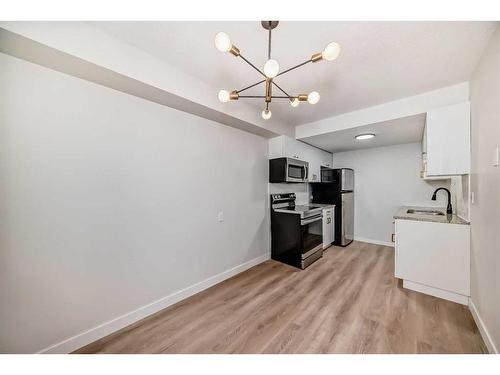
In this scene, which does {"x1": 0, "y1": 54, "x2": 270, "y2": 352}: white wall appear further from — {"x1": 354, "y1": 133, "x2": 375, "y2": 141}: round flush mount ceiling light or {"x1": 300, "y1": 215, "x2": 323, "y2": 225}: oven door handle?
{"x1": 354, "y1": 133, "x2": 375, "y2": 141}: round flush mount ceiling light

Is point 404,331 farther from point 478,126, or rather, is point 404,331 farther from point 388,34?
point 388,34

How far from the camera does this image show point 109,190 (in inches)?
69.6

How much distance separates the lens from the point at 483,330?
1620 mm

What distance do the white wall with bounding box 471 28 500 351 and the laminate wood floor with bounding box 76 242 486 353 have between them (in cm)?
33

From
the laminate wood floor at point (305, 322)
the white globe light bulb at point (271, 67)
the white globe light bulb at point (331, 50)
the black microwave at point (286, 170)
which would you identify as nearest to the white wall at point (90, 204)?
the laminate wood floor at point (305, 322)

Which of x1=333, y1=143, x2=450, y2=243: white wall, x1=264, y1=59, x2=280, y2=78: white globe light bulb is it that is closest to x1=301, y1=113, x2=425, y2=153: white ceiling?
x1=333, y1=143, x2=450, y2=243: white wall

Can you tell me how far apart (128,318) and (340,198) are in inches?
152

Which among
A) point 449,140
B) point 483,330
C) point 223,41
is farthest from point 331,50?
point 483,330

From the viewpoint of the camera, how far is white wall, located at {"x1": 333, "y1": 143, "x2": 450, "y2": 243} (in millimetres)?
3939

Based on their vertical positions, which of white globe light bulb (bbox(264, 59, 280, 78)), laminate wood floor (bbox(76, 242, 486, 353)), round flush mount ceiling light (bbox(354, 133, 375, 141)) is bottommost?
laminate wood floor (bbox(76, 242, 486, 353))

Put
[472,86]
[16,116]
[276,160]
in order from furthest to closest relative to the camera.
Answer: [276,160]
[472,86]
[16,116]

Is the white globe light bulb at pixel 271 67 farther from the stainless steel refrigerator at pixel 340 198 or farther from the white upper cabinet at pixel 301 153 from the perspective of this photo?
the stainless steel refrigerator at pixel 340 198
